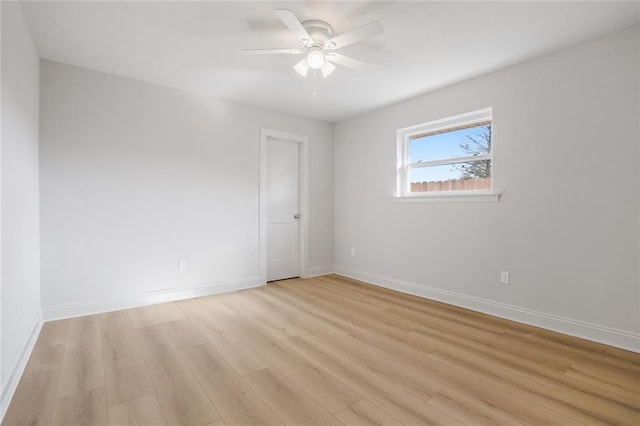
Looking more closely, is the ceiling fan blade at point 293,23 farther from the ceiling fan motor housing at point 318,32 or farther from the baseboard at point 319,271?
the baseboard at point 319,271

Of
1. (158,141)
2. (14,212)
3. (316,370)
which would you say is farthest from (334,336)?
(158,141)

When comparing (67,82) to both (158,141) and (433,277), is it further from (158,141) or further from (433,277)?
(433,277)

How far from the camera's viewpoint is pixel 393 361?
2.10 m

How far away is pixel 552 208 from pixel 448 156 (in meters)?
1.21

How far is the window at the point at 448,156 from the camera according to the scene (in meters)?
3.21

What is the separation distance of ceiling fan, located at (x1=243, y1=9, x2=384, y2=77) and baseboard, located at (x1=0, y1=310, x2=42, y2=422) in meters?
2.52

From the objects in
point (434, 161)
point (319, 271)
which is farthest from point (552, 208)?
point (319, 271)

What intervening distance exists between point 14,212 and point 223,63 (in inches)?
78.3

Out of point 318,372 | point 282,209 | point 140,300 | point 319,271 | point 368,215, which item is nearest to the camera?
point 318,372

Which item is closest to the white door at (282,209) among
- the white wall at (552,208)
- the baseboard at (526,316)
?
the baseboard at (526,316)

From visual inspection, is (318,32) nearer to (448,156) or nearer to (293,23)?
(293,23)

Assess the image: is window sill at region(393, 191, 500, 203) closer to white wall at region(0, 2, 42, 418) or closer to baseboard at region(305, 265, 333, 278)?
baseboard at region(305, 265, 333, 278)

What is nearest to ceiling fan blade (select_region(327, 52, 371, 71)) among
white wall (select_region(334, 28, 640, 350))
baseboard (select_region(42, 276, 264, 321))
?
white wall (select_region(334, 28, 640, 350))

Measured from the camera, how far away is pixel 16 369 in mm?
1847
